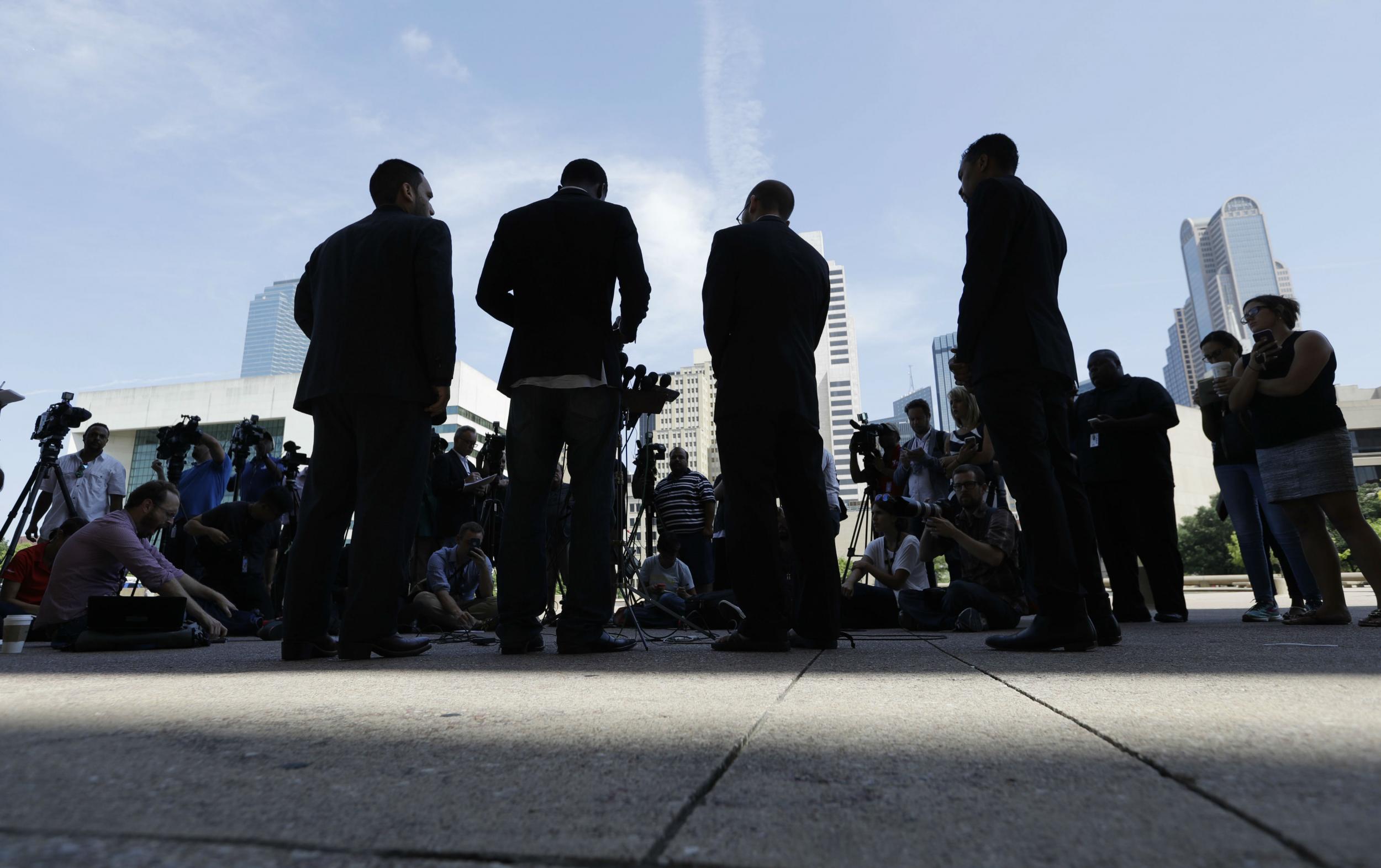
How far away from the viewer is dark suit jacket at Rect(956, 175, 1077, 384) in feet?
8.75

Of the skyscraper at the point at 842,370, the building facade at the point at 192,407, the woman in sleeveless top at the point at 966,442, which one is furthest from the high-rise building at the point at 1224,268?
the woman in sleeveless top at the point at 966,442

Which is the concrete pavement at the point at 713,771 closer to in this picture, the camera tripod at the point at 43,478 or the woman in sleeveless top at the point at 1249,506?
the woman in sleeveless top at the point at 1249,506

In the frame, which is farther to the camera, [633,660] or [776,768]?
[633,660]

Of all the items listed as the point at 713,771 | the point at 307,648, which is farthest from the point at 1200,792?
the point at 307,648

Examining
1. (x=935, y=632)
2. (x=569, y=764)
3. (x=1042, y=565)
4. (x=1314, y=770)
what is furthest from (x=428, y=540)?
(x=1314, y=770)

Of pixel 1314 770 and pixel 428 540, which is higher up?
pixel 428 540

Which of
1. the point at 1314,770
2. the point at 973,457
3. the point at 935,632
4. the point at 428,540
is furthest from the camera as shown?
the point at 428,540

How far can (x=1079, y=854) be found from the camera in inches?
25.2

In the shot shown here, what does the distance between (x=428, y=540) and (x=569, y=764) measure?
5.71 metres

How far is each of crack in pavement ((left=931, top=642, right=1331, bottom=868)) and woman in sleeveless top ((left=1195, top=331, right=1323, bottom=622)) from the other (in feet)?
12.7

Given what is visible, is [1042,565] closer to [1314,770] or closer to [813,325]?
[813,325]

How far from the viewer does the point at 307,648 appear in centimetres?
270

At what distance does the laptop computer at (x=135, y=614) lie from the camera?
11.9 feet

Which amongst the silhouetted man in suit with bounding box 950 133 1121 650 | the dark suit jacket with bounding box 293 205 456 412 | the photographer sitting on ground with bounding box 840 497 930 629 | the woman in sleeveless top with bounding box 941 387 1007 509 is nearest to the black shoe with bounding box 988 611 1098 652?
the silhouetted man in suit with bounding box 950 133 1121 650
